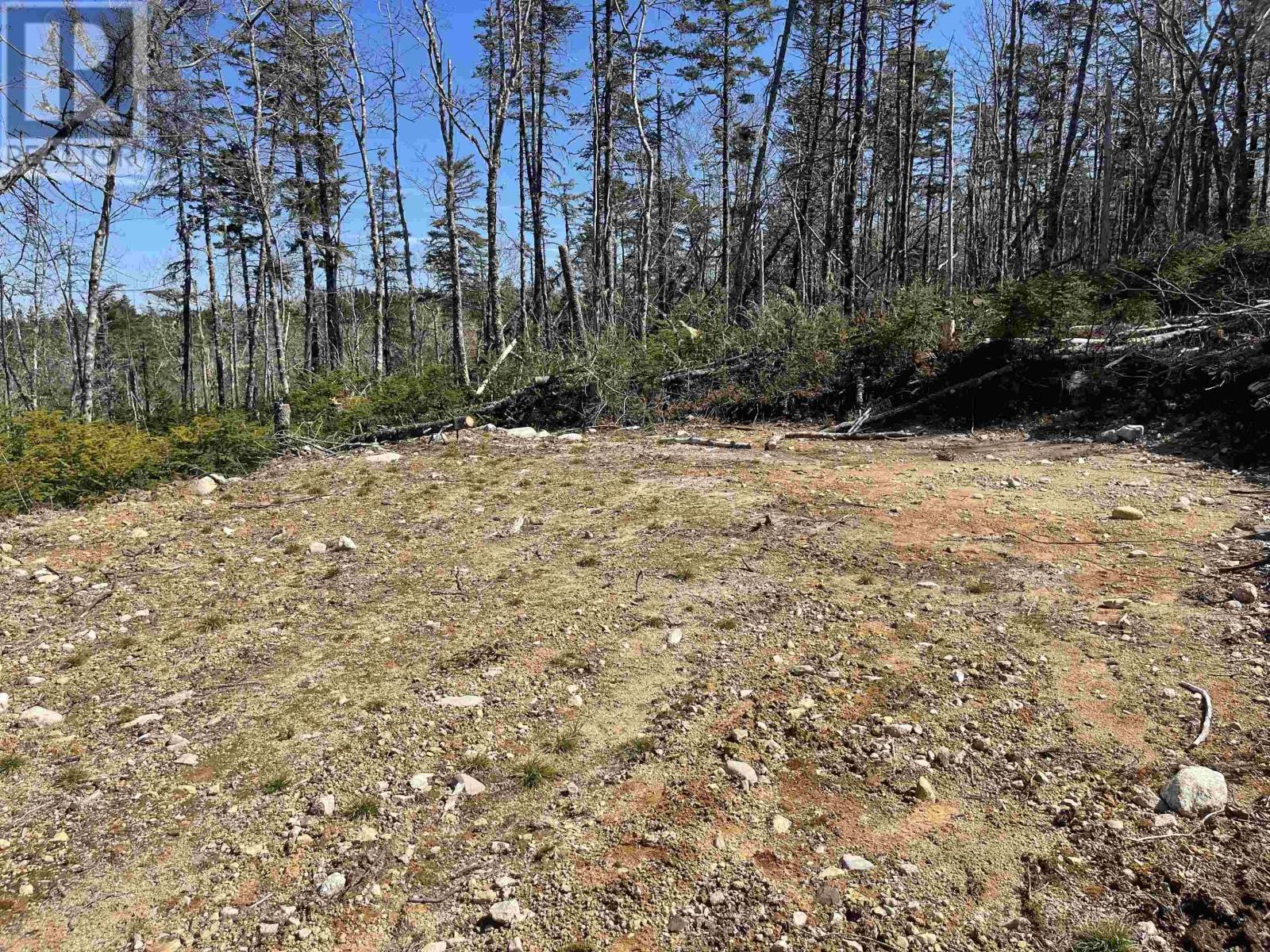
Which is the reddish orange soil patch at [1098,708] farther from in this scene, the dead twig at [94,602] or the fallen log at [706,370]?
the fallen log at [706,370]

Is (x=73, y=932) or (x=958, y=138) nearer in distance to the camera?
(x=73, y=932)

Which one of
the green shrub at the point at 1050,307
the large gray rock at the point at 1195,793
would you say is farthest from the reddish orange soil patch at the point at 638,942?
the green shrub at the point at 1050,307

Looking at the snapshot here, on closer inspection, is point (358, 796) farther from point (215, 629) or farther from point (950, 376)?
point (950, 376)

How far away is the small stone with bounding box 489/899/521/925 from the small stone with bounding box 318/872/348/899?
49 cm

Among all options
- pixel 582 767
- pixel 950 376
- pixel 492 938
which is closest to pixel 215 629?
pixel 582 767

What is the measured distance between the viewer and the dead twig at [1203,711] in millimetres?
2613

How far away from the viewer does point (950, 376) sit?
9820mm

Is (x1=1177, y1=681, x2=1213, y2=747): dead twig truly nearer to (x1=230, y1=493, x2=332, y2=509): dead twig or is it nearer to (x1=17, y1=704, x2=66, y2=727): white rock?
(x1=17, y1=704, x2=66, y2=727): white rock

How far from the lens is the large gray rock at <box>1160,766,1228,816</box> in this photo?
2.27 metres

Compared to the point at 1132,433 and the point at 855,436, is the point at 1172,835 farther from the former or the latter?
the point at 855,436

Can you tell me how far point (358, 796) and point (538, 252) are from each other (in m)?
14.8

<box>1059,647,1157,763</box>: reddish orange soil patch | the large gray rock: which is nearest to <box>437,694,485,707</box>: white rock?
<box>1059,647,1157,763</box>: reddish orange soil patch

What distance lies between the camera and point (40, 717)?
10.00 feet

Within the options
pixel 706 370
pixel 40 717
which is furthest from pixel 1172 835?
pixel 706 370
